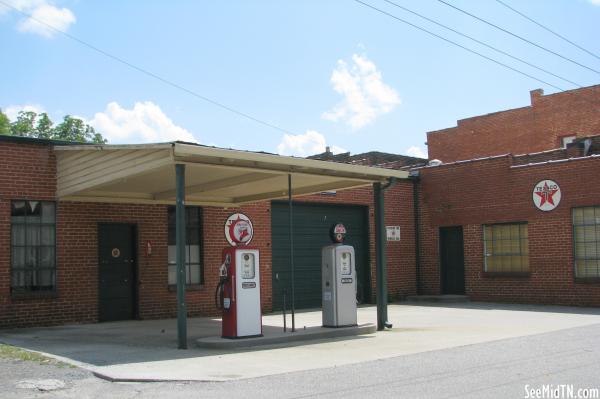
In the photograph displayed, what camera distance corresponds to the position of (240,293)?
12344mm

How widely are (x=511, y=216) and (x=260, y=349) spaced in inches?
456

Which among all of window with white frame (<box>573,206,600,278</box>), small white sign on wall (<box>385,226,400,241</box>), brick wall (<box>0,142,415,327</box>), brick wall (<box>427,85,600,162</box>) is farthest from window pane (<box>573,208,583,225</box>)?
brick wall (<box>427,85,600,162</box>)

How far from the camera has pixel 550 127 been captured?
112ft

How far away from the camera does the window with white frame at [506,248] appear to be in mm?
20594

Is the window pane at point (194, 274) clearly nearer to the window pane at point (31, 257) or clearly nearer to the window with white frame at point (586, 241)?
the window pane at point (31, 257)

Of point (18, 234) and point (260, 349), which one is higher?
point (18, 234)

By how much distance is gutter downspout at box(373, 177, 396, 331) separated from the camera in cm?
1434

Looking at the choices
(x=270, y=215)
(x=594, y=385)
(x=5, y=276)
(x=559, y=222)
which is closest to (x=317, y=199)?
(x=270, y=215)

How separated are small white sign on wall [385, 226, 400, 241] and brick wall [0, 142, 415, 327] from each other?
15.8 ft

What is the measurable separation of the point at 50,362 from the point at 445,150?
3164cm

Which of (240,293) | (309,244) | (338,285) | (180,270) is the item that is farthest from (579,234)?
(180,270)

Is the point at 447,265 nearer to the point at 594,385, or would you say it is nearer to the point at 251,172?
the point at 251,172

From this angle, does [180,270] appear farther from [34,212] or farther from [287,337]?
[34,212]

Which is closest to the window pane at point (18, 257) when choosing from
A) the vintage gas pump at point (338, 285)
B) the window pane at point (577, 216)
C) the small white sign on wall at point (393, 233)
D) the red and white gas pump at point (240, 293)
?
the red and white gas pump at point (240, 293)
